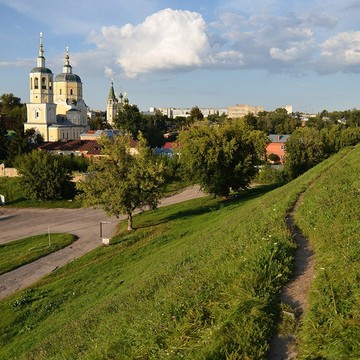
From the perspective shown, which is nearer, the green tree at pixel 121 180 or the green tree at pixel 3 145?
the green tree at pixel 121 180

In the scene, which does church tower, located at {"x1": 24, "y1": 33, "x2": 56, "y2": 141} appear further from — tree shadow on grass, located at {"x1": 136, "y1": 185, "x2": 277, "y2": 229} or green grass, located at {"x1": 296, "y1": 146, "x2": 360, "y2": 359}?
green grass, located at {"x1": 296, "y1": 146, "x2": 360, "y2": 359}

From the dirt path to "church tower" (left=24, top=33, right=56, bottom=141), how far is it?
71947 millimetres

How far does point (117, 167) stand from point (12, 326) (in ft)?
42.4

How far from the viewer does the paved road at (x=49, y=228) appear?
1958cm

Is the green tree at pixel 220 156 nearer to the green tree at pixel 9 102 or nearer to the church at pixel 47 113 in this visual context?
the church at pixel 47 113

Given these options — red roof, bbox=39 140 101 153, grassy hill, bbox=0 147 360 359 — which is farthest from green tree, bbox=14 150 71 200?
grassy hill, bbox=0 147 360 359

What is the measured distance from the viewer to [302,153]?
40.0 m

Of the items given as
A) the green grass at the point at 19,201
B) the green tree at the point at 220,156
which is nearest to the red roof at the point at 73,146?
the green grass at the point at 19,201

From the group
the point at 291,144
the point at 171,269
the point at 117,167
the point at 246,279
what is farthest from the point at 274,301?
the point at 291,144

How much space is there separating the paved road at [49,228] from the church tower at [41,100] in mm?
39100

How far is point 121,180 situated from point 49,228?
894 cm

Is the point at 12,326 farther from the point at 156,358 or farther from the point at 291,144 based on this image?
the point at 291,144

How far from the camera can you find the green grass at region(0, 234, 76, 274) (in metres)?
21.6

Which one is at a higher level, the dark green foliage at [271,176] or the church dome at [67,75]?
the church dome at [67,75]
